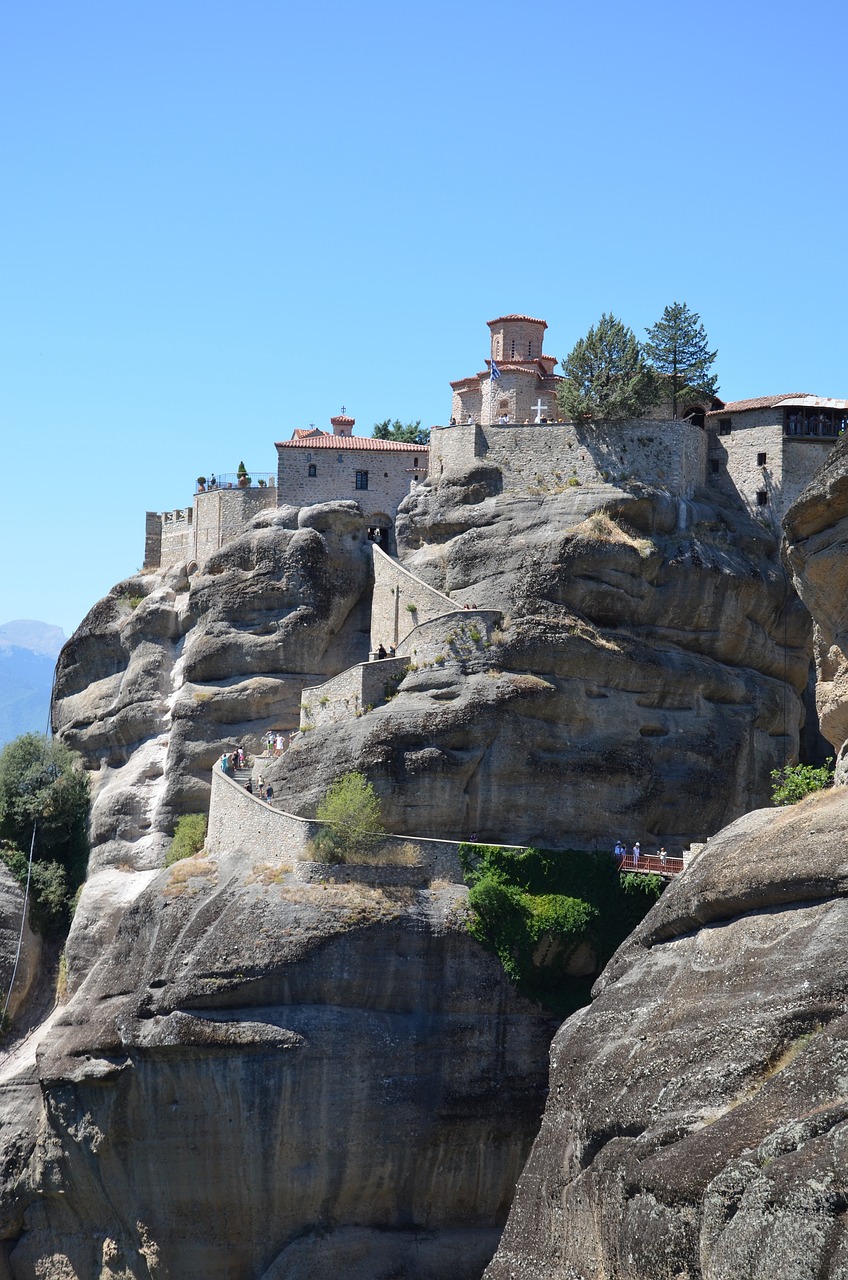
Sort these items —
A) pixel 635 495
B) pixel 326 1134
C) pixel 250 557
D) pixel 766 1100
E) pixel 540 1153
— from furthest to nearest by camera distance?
1. pixel 250 557
2. pixel 635 495
3. pixel 326 1134
4. pixel 540 1153
5. pixel 766 1100

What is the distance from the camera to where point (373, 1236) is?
176ft

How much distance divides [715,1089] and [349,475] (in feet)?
129

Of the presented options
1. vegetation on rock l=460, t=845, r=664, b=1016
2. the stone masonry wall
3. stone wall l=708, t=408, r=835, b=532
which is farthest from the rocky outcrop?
the stone masonry wall

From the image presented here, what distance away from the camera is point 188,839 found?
208 feet

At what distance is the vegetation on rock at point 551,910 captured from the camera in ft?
180

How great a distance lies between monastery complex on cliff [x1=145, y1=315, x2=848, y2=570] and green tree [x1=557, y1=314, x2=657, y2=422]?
2.90ft

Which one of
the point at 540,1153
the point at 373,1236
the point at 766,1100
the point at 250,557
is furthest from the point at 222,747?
the point at 766,1100

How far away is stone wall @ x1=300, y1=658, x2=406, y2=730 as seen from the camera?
59.2 metres

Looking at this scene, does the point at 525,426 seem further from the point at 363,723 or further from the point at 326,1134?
the point at 326,1134

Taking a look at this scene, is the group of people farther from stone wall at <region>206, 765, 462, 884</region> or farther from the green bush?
the green bush

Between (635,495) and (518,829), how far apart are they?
39.0 feet

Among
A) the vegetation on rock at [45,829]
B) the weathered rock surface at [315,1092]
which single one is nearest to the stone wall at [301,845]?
the weathered rock surface at [315,1092]

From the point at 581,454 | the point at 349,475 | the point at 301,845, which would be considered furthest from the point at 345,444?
the point at 301,845

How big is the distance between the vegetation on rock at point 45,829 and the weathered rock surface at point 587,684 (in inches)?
469
